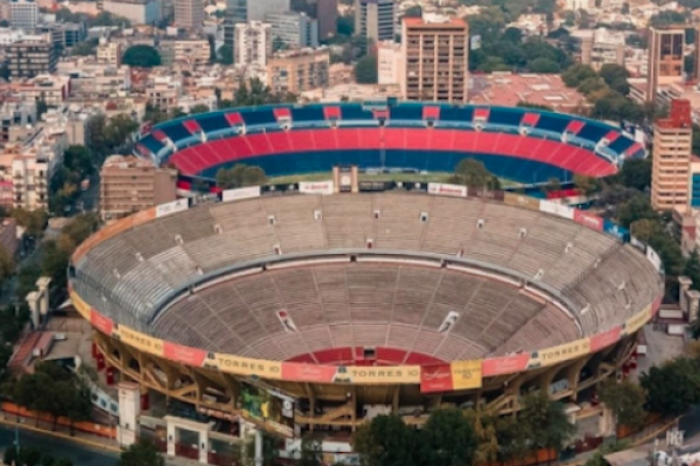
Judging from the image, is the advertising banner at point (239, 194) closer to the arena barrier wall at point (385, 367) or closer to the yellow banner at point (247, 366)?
the arena barrier wall at point (385, 367)

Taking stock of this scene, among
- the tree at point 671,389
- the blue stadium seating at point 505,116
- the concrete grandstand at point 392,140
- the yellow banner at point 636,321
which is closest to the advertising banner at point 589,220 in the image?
the yellow banner at point 636,321

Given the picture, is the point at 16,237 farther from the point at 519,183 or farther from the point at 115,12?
the point at 115,12

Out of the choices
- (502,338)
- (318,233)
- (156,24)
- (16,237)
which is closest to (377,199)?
(318,233)

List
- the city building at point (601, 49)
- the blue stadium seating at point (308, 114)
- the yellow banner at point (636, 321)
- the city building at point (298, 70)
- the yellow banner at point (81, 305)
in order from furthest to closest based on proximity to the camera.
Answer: the city building at point (601, 49)
the city building at point (298, 70)
the blue stadium seating at point (308, 114)
the yellow banner at point (81, 305)
the yellow banner at point (636, 321)

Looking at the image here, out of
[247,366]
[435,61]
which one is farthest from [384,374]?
[435,61]

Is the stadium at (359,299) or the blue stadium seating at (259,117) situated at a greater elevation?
the blue stadium seating at (259,117)
